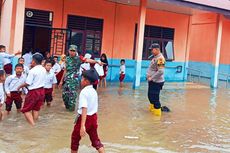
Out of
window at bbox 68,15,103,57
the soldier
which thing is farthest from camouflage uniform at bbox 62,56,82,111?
window at bbox 68,15,103,57

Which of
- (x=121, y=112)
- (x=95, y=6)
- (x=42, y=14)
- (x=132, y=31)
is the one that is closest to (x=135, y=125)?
(x=121, y=112)

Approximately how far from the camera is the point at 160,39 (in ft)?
60.9

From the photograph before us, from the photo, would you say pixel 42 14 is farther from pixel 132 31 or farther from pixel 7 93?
pixel 7 93

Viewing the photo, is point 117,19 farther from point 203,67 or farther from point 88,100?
point 88,100

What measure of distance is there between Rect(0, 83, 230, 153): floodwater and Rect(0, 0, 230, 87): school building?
13.8 feet

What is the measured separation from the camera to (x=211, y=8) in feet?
52.0

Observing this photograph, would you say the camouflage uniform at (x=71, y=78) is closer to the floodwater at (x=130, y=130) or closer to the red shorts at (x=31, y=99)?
the floodwater at (x=130, y=130)

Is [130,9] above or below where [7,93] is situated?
above

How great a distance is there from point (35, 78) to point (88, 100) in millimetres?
2423

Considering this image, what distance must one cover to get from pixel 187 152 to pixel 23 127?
9.55 feet

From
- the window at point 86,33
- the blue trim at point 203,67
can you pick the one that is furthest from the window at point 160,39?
the blue trim at point 203,67

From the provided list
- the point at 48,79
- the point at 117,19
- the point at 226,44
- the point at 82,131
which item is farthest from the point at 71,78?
the point at 226,44

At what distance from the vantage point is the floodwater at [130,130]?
6077mm

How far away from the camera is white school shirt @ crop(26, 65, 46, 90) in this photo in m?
7.12
